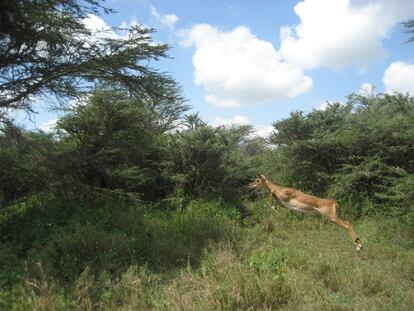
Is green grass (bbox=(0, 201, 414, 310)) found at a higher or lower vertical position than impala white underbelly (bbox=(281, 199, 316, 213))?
lower

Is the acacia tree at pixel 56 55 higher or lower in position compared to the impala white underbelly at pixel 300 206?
higher

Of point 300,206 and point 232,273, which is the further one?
point 300,206

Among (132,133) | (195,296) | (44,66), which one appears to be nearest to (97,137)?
(132,133)

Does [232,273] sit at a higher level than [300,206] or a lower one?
lower

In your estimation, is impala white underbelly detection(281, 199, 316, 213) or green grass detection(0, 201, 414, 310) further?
impala white underbelly detection(281, 199, 316, 213)

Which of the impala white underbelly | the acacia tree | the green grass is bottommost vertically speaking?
the green grass

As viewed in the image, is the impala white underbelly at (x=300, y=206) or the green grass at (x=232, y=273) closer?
the green grass at (x=232, y=273)

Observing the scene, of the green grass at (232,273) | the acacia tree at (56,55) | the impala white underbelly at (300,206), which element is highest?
the acacia tree at (56,55)

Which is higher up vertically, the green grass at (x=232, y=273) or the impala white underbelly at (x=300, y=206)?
the impala white underbelly at (x=300, y=206)

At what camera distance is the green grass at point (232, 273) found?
559cm

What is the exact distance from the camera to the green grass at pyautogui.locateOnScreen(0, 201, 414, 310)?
559cm

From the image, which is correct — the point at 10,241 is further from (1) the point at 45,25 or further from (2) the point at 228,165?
(2) the point at 228,165

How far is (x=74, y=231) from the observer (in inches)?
356

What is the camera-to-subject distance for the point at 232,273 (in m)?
6.00
